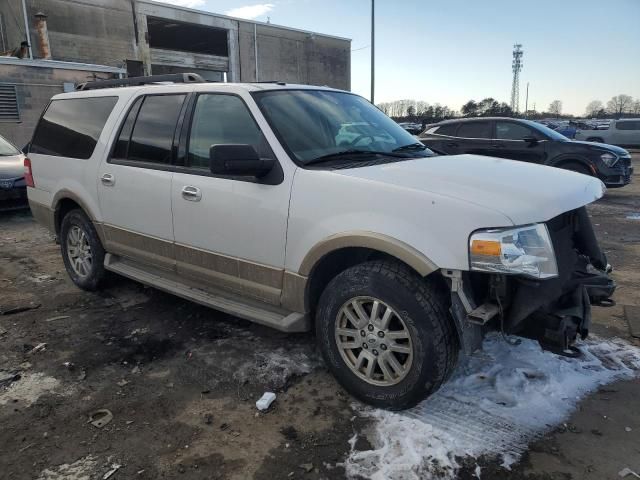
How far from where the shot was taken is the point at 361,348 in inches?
116

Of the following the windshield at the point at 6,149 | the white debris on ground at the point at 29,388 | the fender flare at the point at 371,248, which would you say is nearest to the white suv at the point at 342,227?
the fender flare at the point at 371,248

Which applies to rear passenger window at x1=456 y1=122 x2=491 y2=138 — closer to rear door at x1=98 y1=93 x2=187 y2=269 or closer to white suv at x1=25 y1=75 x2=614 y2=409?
white suv at x1=25 y1=75 x2=614 y2=409

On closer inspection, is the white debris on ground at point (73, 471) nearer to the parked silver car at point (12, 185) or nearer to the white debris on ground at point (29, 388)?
the white debris on ground at point (29, 388)

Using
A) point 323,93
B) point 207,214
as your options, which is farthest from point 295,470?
point 323,93

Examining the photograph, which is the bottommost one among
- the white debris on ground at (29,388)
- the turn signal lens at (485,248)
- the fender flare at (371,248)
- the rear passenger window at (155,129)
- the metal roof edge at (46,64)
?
the white debris on ground at (29,388)

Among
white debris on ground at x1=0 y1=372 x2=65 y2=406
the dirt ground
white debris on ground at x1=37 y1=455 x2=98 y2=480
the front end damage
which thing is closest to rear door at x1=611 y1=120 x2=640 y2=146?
the dirt ground

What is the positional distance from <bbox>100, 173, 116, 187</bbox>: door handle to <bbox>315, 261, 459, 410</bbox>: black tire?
7.76 feet

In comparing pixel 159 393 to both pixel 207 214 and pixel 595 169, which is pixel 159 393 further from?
pixel 595 169

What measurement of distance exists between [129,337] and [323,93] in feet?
8.24

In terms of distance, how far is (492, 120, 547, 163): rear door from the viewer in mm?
10477

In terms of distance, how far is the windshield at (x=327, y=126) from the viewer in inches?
128

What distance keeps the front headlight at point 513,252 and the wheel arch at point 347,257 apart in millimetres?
232

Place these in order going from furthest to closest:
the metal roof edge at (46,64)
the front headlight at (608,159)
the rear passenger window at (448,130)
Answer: the metal roof edge at (46,64) → the rear passenger window at (448,130) → the front headlight at (608,159)

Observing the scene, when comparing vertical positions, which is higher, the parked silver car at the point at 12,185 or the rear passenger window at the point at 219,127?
the rear passenger window at the point at 219,127
